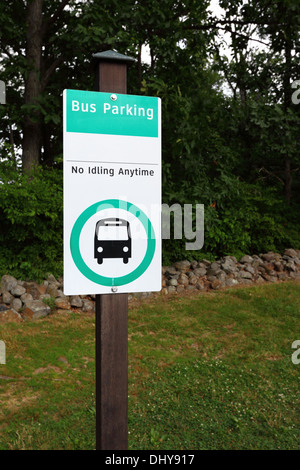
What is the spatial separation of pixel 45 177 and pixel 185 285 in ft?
9.94

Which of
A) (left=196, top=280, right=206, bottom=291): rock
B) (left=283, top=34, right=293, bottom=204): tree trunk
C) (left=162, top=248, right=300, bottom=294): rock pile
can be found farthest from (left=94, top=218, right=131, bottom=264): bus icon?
(left=283, top=34, right=293, bottom=204): tree trunk

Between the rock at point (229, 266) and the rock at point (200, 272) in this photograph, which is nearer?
the rock at point (200, 272)

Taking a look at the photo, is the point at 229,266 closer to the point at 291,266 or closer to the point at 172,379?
→ the point at 291,266

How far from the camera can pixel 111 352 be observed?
2.12 m

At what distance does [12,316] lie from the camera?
18.7 feet

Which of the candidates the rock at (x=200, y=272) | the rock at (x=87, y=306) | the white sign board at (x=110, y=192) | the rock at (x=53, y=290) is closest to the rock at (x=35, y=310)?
the rock at (x=53, y=290)

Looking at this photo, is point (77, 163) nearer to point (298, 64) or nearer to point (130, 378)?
point (130, 378)

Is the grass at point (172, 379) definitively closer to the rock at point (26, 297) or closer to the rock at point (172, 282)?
the rock at point (26, 297)

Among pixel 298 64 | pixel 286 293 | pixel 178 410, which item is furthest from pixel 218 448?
pixel 298 64

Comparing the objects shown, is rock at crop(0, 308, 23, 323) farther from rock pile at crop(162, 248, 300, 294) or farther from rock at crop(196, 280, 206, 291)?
rock at crop(196, 280, 206, 291)

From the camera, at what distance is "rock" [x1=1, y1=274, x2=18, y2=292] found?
6254 millimetres

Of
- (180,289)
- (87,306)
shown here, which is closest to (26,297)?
(87,306)

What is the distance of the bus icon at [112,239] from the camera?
6.86ft

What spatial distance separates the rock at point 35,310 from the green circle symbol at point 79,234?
403cm
